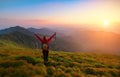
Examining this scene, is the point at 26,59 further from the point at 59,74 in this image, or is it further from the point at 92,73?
the point at 92,73

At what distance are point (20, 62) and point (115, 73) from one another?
11.2m

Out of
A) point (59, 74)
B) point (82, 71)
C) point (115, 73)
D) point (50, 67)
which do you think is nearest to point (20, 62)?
point (50, 67)

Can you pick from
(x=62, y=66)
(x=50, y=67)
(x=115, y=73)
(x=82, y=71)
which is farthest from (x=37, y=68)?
(x=115, y=73)

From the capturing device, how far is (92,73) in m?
25.1

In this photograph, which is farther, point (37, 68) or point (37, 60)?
point (37, 60)

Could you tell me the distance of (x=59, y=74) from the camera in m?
22.3

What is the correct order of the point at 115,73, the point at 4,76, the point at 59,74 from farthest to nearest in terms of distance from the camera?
1. the point at 115,73
2. the point at 59,74
3. the point at 4,76

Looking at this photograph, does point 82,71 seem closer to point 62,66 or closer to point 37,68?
point 62,66

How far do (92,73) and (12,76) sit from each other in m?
9.29

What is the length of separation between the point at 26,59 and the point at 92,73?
326 inches

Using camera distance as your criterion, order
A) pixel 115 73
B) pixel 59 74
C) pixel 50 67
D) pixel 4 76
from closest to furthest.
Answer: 1. pixel 4 76
2. pixel 59 74
3. pixel 50 67
4. pixel 115 73

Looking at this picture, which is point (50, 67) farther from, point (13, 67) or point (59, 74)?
point (13, 67)

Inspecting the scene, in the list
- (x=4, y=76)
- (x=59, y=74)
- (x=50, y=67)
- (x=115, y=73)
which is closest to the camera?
(x=4, y=76)

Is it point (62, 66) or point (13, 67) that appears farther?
point (62, 66)
